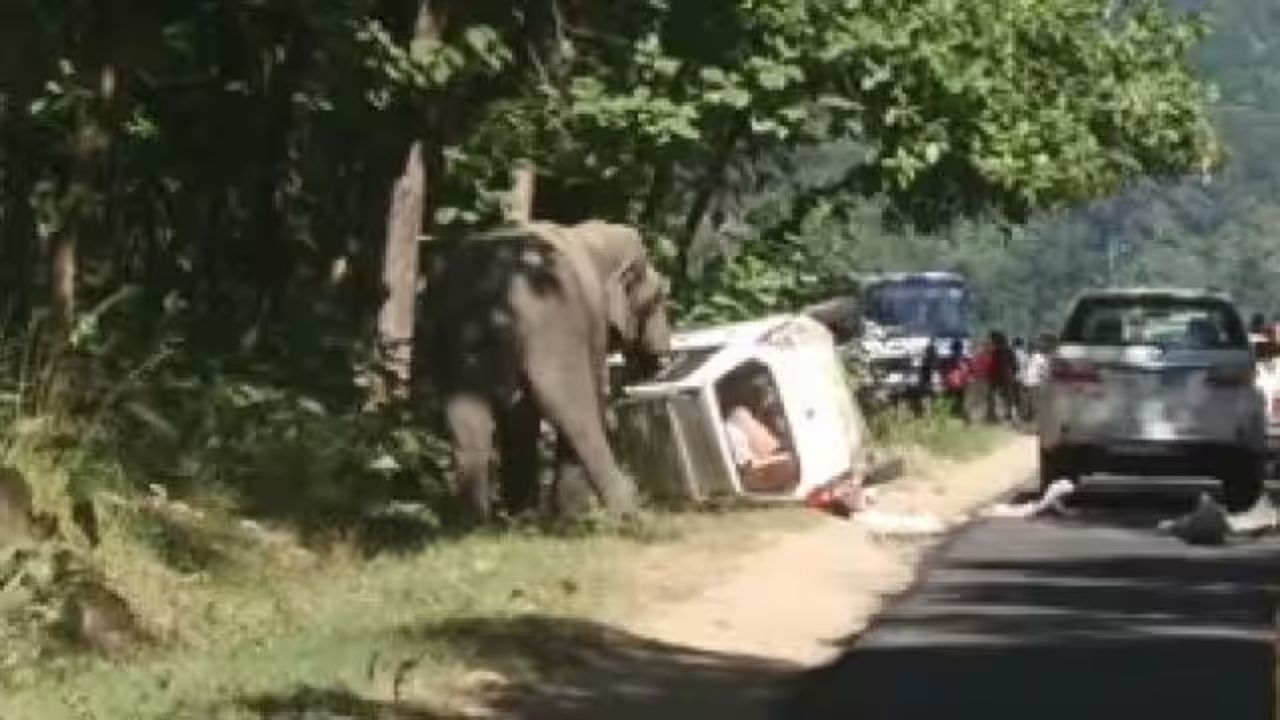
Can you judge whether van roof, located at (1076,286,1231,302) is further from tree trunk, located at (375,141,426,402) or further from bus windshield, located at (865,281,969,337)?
bus windshield, located at (865,281,969,337)

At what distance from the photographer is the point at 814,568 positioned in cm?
1627

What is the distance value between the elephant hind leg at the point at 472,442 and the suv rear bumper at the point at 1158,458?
6979 mm

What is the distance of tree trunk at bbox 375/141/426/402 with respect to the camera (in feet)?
61.1

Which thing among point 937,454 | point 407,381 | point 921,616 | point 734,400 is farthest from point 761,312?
point 921,616

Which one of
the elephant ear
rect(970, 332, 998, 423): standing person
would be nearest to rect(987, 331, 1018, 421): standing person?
rect(970, 332, 998, 423): standing person

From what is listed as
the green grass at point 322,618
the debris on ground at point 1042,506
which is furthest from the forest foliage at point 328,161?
the debris on ground at point 1042,506

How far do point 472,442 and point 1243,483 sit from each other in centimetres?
816

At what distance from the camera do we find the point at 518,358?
1658 cm

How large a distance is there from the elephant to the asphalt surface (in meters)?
2.29

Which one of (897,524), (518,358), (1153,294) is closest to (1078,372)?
(1153,294)

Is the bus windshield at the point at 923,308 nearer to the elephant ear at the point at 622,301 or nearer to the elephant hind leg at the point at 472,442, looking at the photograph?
the elephant ear at the point at 622,301

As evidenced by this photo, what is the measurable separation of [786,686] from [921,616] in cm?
245

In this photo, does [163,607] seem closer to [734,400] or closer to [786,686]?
[786,686]

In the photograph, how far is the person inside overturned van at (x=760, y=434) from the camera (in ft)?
65.6
